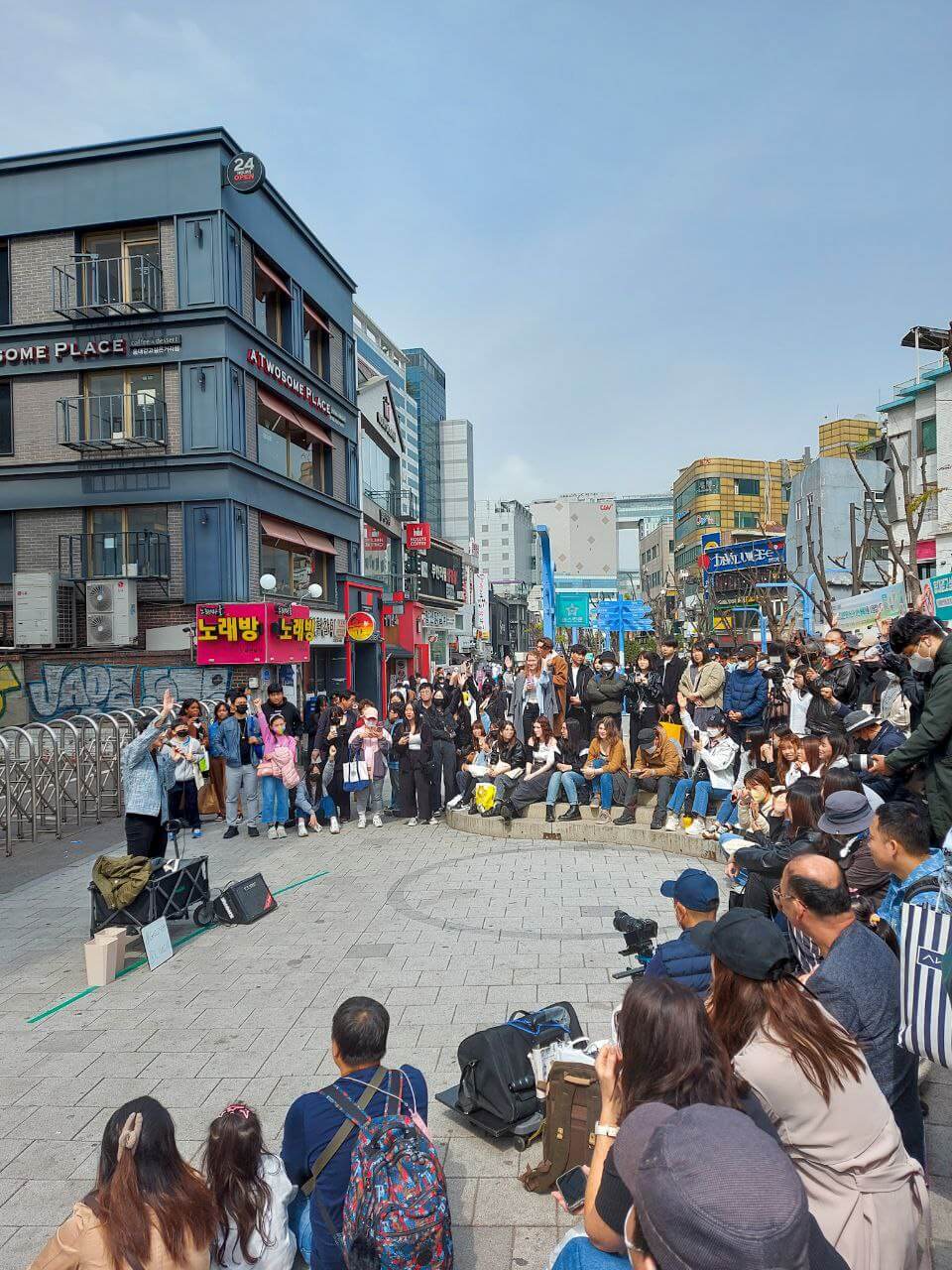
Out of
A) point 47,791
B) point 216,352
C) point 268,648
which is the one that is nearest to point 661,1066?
point 47,791

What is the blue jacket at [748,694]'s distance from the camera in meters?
12.5

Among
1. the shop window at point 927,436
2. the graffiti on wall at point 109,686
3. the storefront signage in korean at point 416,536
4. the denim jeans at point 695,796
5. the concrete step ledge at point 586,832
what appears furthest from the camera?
the storefront signage in korean at point 416,536

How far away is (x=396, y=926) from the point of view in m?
8.81

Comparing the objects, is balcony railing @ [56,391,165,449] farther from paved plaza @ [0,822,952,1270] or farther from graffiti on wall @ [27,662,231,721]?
paved plaza @ [0,822,952,1270]

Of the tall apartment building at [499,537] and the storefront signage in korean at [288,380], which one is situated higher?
the tall apartment building at [499,537]

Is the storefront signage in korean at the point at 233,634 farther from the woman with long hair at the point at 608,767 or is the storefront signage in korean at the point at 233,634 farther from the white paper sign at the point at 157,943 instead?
the white paper sign at the point at 157,943

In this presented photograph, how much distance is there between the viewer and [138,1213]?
2.96 m

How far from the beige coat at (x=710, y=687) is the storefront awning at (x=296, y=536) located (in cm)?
1454

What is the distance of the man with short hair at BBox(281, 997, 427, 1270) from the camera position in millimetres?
3363

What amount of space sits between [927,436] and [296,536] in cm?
2546

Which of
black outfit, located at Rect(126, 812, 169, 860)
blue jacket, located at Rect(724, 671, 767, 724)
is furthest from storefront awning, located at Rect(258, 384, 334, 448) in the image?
black outfit, located at Rect(126, 812, 169, 860)

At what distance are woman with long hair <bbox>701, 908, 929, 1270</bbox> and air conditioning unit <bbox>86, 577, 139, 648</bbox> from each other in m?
20.6

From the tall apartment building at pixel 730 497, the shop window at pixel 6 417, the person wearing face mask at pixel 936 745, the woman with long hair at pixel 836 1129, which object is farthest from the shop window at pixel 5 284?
the tall apartment building at pixel 730 497

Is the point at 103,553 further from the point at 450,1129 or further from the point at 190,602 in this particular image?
the point at 450,1129
